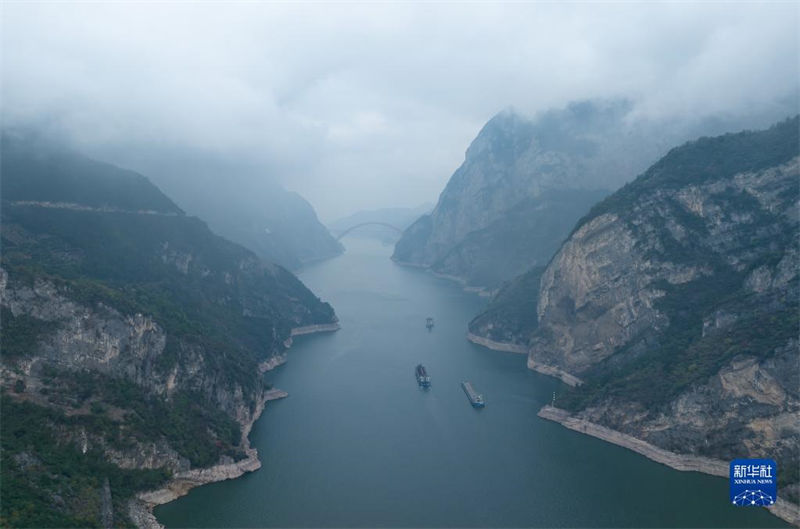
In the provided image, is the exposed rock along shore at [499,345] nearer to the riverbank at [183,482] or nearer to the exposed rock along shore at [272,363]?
the exposed rock along shore at [272,363]

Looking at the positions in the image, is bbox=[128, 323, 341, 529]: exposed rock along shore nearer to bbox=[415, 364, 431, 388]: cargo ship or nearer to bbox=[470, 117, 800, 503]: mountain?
bbox=[415, 364, 431, 388]: cargo ship

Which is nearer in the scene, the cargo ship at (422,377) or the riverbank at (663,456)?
the riverbank at (663,456)

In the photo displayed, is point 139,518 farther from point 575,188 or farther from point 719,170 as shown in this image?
point 575,188

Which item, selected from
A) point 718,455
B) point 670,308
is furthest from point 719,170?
point 718,455

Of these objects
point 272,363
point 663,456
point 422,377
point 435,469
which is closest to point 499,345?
point 422,377

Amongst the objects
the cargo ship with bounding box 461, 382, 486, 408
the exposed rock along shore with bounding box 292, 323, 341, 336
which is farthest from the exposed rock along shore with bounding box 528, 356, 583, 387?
the exposed rock along shore with bounding box 292, 323, 341, 336

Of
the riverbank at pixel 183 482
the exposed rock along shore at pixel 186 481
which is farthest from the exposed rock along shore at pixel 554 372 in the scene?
the riverbank at pixel 183 482
